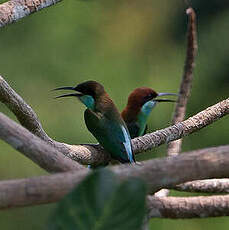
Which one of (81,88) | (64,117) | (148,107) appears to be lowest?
(64,117)

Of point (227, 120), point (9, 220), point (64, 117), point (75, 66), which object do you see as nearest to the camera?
point (9, 220)

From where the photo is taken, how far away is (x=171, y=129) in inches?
72.7

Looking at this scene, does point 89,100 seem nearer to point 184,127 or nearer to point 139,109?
point 139,109

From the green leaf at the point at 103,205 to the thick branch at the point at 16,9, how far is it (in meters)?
1.20

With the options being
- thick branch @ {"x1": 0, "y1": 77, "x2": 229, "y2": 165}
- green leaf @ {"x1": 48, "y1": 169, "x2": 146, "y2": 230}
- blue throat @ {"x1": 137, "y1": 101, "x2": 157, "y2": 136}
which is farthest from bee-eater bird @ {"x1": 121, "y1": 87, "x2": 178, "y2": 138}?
green leaf @ {"x1": 48, "y1": 169, "x2": 146, "y2": 230}

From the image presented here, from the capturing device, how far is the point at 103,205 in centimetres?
58

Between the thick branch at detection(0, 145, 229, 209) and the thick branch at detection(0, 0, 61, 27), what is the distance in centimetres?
98

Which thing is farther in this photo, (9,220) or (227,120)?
(227,120)

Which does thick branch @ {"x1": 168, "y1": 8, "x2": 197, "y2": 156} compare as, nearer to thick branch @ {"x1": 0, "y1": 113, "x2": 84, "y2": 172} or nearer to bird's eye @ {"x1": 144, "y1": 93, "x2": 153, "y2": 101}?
bird's eye @ {"x1": 144, "y1": 93, "x2": 153, "y2": 101}

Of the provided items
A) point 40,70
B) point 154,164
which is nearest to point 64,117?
point 40,70

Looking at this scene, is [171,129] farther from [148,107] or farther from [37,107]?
[37,107]

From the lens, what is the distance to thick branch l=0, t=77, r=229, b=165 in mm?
1622

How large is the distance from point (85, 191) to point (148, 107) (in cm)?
233

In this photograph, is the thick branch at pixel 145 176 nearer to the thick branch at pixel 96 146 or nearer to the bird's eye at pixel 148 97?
the thick branch at pixel 96 146
